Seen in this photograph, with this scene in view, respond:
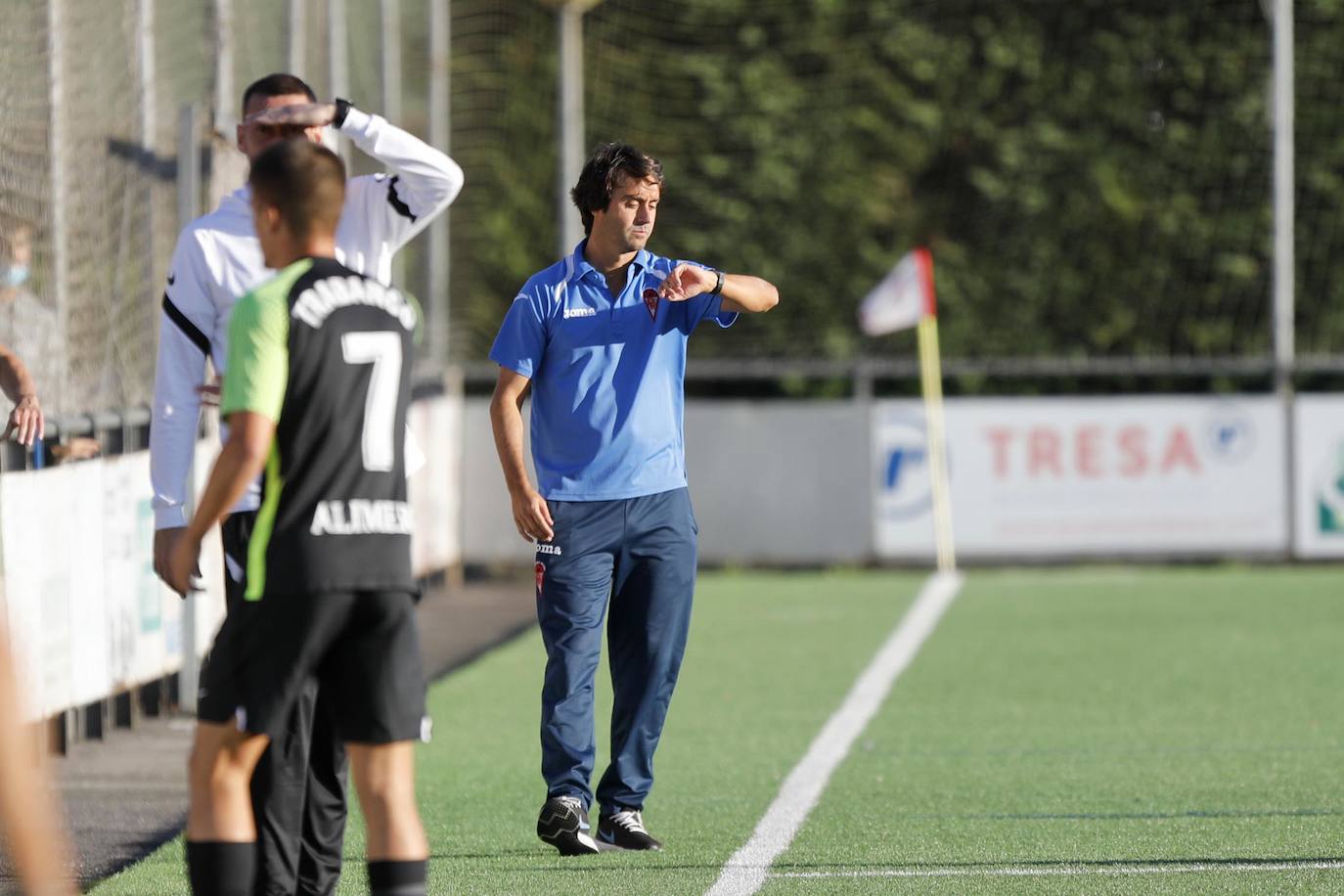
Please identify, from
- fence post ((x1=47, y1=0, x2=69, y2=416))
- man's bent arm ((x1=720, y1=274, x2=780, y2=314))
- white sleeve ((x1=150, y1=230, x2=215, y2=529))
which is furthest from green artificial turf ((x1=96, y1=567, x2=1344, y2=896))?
fence post ((x1=47, y1=0, x2=69, y2=416))

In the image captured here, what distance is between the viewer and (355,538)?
4570 millimetres

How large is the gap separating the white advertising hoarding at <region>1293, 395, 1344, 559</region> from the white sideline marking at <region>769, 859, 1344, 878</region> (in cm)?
1205

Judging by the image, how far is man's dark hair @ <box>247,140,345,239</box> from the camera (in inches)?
179

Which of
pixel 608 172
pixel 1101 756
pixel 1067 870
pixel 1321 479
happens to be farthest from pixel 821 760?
pixel 1321 479

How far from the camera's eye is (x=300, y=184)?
455cm

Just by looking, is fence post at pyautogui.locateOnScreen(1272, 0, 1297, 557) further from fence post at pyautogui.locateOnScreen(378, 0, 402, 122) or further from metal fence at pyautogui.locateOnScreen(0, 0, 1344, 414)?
fence post at pyautogui.locateOnScreen(378, 0, 402, 122)

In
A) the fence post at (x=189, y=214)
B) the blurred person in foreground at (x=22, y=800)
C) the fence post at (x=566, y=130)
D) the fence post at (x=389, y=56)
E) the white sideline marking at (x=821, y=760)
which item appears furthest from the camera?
the fence post at (x=566, y=130)

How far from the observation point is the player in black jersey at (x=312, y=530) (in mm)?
4500

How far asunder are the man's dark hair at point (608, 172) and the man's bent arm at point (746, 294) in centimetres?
39

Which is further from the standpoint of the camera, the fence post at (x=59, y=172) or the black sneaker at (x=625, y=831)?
the fence post at (x=59, y=172)

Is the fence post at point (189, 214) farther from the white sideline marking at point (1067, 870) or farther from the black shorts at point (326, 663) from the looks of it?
the black shorts at point (326, 663)

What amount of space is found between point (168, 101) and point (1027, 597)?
707cm

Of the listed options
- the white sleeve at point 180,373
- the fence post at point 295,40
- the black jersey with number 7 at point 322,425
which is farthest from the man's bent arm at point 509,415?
the fence post at point 295,40

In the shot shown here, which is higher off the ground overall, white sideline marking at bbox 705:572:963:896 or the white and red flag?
the white and red flag
